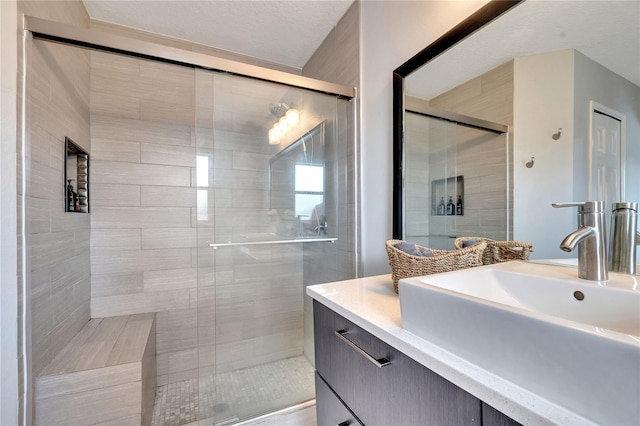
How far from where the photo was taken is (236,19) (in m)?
1.81

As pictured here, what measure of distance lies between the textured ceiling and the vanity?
589 millimetres

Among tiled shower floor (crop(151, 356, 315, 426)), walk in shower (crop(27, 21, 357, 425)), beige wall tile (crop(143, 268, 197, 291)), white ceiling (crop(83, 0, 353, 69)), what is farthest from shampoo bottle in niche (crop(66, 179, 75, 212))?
tiled shower floor (crop(151, 356, 315, 426))

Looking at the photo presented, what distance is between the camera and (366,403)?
0.69 meters

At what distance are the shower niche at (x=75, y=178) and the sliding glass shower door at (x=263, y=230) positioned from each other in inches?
27.2

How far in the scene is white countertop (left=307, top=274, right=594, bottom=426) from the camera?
0.36 m

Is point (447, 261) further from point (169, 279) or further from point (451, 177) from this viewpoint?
point (169, 279)

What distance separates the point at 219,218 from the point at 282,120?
A: 2.52 feet

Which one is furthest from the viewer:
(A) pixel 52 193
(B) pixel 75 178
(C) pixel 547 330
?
(B) pixel 75 178

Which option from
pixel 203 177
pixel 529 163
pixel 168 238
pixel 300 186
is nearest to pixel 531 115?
pixel 529 163

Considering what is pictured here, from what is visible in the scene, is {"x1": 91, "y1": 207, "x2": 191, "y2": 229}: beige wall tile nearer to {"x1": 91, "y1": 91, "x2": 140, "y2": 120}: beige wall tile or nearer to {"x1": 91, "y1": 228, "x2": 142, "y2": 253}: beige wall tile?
{"x1": 91, "y1": 228, "x2": 142, "y2": 253}: beige wall tile

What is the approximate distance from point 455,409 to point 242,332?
155 cm

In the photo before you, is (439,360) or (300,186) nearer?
(439,360)

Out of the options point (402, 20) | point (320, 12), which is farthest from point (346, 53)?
point (402, 20)

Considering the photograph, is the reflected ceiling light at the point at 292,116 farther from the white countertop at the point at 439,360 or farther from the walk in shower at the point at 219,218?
the white countertop at the point at 439,360
